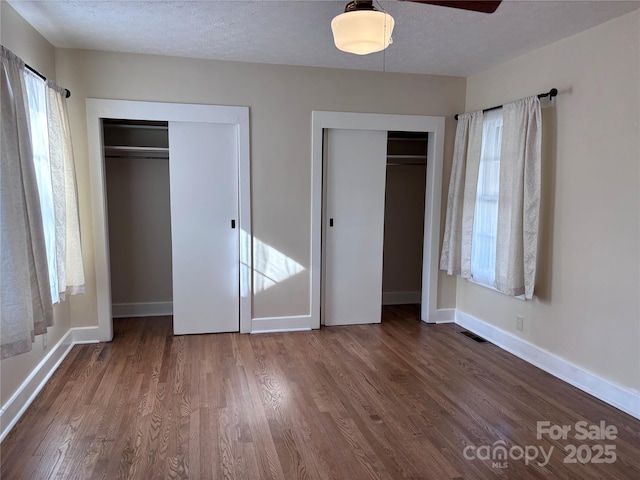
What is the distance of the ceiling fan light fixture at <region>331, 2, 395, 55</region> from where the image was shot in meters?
2.13

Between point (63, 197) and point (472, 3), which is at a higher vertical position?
point (472, 3)

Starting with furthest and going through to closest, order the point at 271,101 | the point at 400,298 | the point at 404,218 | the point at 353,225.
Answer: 1. the point at 400,298
2. the point at 404,218
3. the point at 353,225
4. the point at 271,101

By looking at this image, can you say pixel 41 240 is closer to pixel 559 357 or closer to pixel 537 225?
pixel 537 225

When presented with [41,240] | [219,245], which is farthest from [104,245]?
[41,240]

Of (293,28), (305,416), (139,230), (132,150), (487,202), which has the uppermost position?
(293,28)

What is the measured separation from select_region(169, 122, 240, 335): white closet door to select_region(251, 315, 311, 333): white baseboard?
189 mm

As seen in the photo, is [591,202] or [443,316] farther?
[443,316]

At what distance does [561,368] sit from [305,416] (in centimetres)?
192

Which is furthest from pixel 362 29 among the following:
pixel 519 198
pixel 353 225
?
pixel 353 225

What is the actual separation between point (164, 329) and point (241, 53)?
260 cm

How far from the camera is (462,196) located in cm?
409

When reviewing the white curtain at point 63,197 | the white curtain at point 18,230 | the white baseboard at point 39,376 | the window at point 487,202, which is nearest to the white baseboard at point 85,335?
the white baseboard at point 39,376

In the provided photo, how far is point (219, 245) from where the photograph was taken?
4000mm

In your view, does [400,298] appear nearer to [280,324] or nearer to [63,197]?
[280,324]
